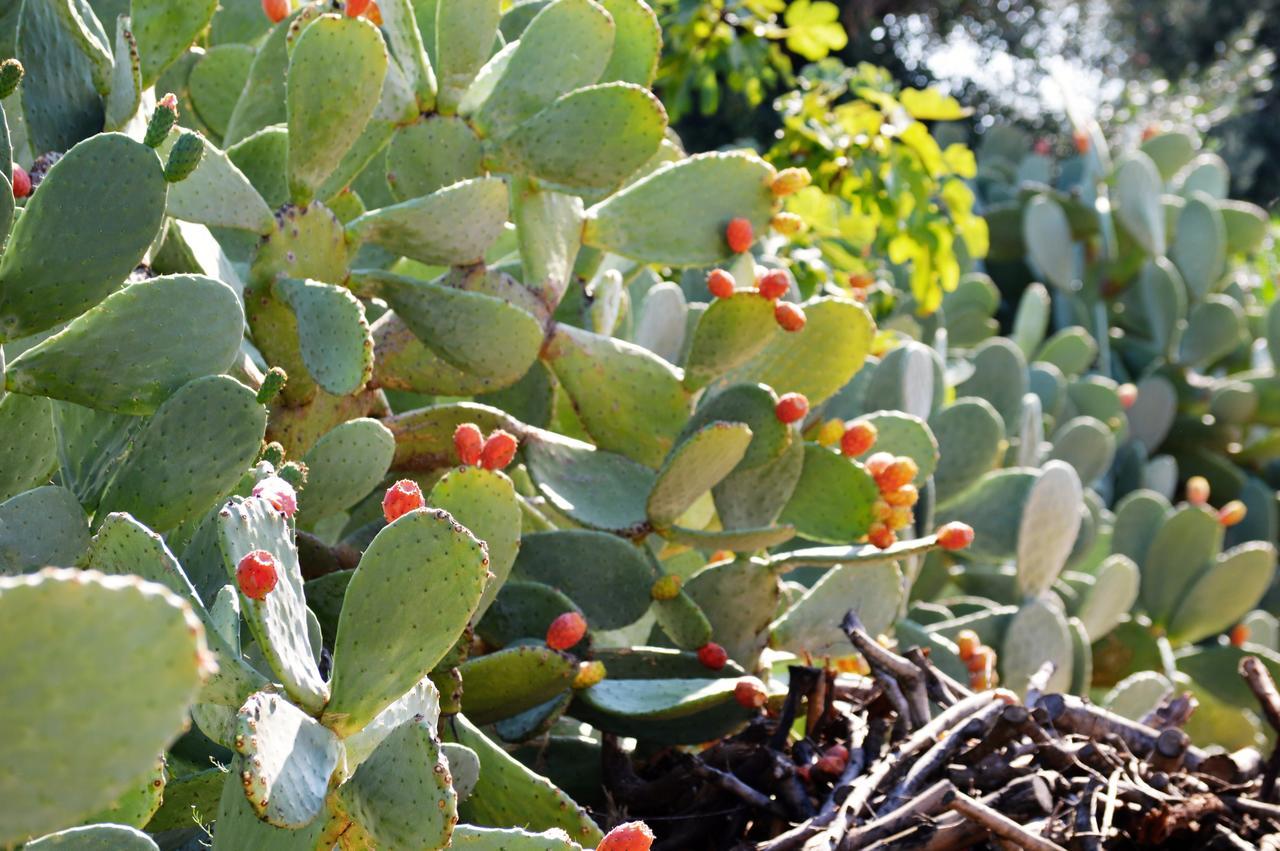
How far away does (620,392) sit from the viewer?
5.60ft

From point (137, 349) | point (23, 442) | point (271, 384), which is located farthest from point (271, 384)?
point (23, 442)

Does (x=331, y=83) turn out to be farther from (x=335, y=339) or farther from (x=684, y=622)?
(x=684, y=622)

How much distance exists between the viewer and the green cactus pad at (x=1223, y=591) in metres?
3.00

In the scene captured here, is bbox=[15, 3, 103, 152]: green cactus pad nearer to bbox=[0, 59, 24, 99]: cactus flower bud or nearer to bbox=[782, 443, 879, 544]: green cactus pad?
bbox=[0, 59, 24, 99]: cactus flower bud

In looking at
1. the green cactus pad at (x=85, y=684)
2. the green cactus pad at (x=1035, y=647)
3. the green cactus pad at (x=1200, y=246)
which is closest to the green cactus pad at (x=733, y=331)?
the green cactus pad at (x=1035, y=647)

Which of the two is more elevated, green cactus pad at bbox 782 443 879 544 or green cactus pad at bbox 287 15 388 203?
green cactus pad at bbox 287 15 388 203

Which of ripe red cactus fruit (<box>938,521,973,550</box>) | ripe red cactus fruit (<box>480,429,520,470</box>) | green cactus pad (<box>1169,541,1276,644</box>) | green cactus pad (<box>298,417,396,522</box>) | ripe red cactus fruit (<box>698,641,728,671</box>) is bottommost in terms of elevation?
green cactus pad (<box>1169,541,1276,644</box>)

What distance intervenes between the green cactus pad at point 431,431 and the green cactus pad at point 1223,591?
79.3 inches

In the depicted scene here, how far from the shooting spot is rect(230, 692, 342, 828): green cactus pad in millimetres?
796

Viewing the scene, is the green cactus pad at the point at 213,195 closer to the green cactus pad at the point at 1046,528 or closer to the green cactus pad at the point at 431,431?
the green cactus pad at the point at 431,431

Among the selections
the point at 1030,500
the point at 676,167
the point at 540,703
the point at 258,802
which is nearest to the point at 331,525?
the point at 540,703

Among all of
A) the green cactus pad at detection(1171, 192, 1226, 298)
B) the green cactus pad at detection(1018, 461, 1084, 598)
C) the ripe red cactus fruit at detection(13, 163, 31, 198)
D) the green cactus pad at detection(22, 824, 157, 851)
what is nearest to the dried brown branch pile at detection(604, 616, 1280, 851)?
the green cactus pad at detection(22, 824, 157, 851)

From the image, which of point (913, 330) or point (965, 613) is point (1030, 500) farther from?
point (913, 330)

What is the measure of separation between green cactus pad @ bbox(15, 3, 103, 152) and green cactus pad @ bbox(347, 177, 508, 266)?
0.30 metres
